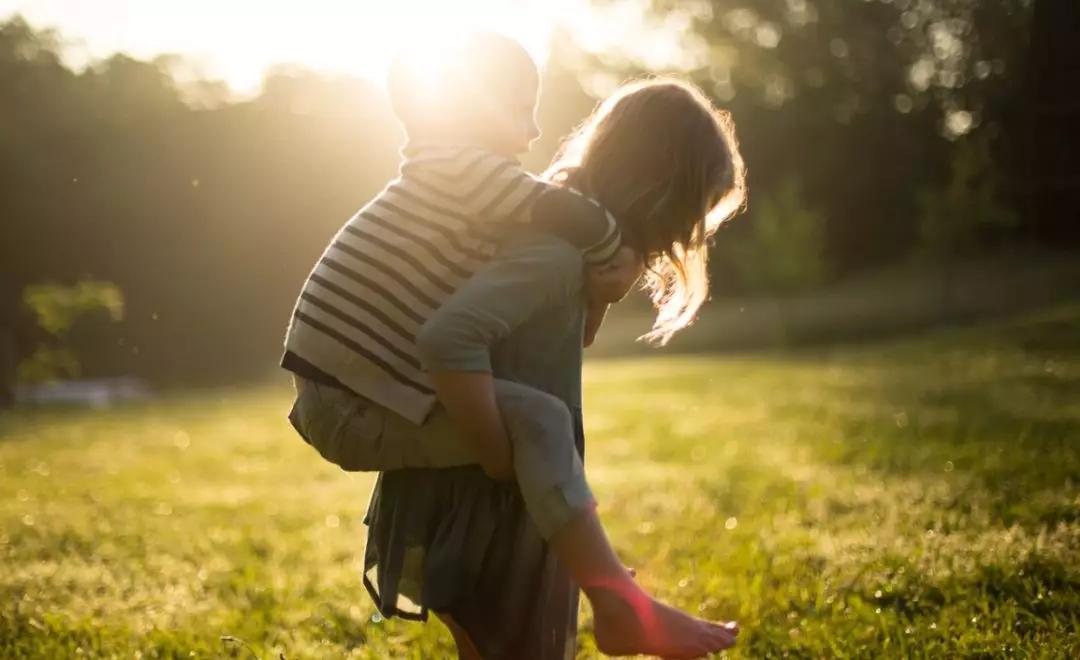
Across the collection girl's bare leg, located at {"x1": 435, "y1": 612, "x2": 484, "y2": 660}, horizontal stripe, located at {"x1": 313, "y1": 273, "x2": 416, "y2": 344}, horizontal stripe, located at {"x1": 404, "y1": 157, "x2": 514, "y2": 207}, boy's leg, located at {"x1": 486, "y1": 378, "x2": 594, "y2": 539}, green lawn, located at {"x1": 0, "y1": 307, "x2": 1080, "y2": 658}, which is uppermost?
horizontal stripe, located at {"x1": 404, "y1": 157, "x2": 514, "y2": 207}

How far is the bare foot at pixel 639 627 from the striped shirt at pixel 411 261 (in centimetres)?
54

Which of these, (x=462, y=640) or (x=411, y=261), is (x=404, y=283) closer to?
(x=411, y=261)

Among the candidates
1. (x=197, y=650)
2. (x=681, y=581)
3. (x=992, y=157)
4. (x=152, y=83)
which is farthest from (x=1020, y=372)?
(x=152, y=83)

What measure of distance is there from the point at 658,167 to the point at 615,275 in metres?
0.26

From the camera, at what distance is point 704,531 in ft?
16.5

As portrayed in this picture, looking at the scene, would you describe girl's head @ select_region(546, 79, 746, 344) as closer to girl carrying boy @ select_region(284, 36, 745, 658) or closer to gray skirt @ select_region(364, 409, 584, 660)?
girl carrying boy @ select_region(284, 36, 745, 658)

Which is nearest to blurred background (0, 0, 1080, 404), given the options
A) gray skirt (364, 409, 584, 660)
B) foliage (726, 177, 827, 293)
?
foliage (726, 177, 827, 293)

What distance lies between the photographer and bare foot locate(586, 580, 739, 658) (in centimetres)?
231

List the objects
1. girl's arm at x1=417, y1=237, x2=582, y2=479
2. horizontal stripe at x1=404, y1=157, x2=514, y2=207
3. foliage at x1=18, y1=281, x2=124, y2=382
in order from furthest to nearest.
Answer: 1. foliage at x1=18, y1=281, x2=124, y2=382
2. horizontal stripe at x1=404, y1=157, x2=514, y2=207
3. girl's arm at x1=417, y1=237, x2=582, y2=479

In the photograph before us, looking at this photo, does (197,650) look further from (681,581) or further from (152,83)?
(152,83)

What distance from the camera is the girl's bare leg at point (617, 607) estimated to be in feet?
7.52

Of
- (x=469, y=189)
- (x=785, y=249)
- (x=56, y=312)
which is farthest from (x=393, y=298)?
(x=785, y=249)

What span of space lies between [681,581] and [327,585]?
1344 mm

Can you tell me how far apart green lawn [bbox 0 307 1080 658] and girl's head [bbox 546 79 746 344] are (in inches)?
54.4
